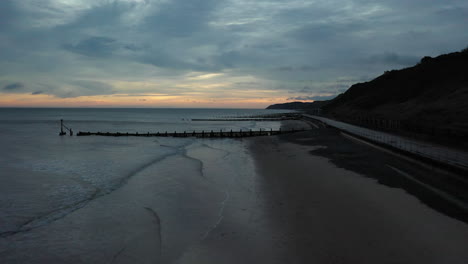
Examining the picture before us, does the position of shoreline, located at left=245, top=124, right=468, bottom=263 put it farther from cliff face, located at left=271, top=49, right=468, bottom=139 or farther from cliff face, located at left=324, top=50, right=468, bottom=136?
cliff face, located at left=324, top=50, right=468, bottom=136

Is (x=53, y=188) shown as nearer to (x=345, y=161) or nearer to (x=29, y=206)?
(x=29, y=206)

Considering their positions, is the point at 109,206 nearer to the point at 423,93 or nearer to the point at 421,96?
the point at 421,96

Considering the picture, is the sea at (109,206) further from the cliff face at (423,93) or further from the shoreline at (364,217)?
the cliff face at (423,93)

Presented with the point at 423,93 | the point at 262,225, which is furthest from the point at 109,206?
the point at 423,93

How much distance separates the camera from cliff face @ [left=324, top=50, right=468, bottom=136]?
4376 cm

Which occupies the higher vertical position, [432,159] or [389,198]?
[432,159]

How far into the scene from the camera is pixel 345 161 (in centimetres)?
2119

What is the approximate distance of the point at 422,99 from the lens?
6028cm

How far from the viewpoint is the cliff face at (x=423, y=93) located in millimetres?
43759

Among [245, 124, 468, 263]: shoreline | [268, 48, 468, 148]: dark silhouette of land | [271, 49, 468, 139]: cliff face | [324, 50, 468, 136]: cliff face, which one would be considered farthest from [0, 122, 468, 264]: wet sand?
[324, 50, 468, 136]: cliff face

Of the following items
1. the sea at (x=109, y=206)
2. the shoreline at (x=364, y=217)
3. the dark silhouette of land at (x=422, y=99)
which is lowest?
the sea at (x=109, y=206)

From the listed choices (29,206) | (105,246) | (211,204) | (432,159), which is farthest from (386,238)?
(29,206)

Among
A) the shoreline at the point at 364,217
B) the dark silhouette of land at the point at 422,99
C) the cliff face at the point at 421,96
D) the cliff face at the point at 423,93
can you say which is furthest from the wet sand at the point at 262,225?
the cliff face at the point at 423,93

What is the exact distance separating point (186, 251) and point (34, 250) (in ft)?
17.6
